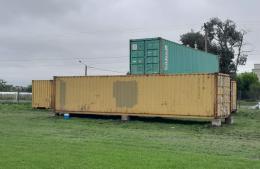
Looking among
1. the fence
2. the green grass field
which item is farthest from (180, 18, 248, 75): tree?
the green grass field

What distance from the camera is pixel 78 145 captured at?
11.6 m

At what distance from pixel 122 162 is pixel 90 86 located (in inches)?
643

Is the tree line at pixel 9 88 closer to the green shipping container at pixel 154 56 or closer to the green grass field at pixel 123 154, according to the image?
the green shipping container at pixel 154 56

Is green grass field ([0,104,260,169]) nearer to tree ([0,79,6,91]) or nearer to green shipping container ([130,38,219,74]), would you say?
green shipping container ([130,38,219,74])

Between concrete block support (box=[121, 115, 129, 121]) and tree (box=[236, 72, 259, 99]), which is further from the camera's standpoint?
tree (box=[236, 72, 259, 99])

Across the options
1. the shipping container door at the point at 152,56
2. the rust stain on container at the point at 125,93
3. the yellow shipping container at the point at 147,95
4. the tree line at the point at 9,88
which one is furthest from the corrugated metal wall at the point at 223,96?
the tree line at the point at 9,88

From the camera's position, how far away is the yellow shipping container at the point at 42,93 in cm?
3444

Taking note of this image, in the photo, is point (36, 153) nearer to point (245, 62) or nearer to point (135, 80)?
point (135, 80)

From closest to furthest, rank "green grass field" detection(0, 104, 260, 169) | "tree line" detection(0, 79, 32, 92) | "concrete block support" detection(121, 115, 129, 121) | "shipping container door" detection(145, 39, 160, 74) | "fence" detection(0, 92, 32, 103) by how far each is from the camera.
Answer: "green grass field" detection(0, 104, 260, 169), "concrete block support" detection(121, 115, 129, 121), "shipping container door" detection(145, 39, 160, 74), "fence" detection(0, 92, 32, 103), "tree line" detection(0, 79, 32, 92)

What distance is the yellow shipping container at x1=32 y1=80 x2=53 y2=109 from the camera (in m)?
34.4

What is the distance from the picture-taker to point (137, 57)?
1048 inches

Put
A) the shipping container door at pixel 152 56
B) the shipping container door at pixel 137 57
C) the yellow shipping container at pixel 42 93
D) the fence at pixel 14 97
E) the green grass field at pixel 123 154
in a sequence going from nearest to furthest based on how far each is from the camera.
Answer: the green grass field at pixel 123 154 → the shipping container door at pixel 152 56 → the shipping container door at pixel 137 57 → the yellow shipping container at pixel 42 93 → the fence at pixel 14 97

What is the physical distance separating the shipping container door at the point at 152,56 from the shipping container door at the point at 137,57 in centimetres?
32

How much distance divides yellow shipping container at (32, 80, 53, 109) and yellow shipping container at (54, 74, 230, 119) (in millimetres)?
8327
